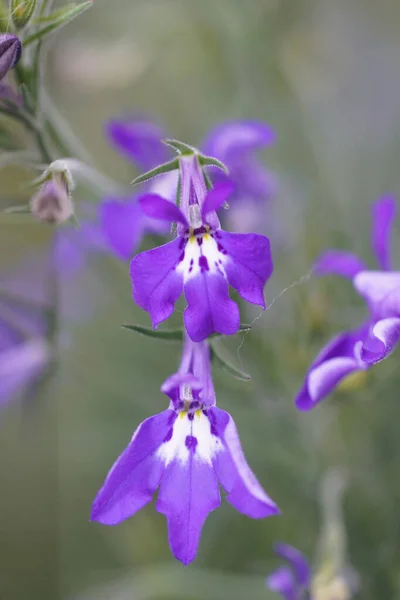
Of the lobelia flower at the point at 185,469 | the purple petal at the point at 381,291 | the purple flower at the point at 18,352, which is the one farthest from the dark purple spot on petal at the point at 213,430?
the purple flower at the point at 18,352

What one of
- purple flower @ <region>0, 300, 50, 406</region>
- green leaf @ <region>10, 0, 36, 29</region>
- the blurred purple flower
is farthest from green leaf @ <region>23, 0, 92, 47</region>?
purple flower @ <region>0, 300, 50, 406</region>

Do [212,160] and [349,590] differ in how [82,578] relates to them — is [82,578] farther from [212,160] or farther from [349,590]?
[212,160]

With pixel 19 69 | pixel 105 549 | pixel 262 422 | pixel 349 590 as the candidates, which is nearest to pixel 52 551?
pixel 105 549

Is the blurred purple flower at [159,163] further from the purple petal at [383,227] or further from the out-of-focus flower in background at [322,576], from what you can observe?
the out-of-focus flower in background at [322,576]

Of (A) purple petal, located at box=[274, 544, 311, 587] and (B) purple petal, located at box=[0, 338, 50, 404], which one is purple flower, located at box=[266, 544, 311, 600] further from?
(B) purple petal, located at box=[0, 338, 50, 404]

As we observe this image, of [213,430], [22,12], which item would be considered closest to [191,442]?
[213,430]
